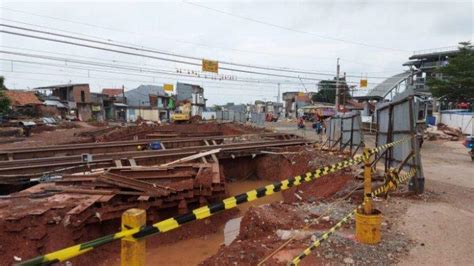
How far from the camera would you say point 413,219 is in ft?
22.4

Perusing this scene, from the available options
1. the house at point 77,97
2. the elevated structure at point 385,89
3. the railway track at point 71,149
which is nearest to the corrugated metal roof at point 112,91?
the house at point 77,97

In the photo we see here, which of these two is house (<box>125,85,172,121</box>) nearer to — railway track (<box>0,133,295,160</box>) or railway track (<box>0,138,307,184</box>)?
railway track (<box>0,133,295,160</box>)

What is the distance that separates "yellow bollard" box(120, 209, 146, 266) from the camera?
2.26 meters

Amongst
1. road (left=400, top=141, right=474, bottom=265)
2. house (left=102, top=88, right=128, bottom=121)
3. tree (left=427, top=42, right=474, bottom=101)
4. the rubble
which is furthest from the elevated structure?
road (left=400, top=141, right=474, bottom=265)

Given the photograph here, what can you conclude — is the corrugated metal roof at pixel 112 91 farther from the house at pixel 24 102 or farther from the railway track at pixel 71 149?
the railway track at pixel 71 149

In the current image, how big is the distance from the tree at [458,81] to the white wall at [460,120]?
3.40m

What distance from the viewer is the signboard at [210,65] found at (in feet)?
83.1

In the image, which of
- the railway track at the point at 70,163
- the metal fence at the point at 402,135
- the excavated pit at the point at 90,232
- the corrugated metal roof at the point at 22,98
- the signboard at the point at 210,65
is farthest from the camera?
the corrugated metal roof at the point at 22,98

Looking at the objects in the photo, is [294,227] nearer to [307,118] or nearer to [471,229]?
[471,229]

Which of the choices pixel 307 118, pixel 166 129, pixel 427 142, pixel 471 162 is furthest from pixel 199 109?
pixel 471 162

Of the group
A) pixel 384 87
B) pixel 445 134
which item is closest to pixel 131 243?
pixel 445 134

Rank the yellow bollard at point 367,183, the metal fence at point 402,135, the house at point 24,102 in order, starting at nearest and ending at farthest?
the yellow bollard at point 367,183
the metal fence at point 402,135
the house at point 24,102

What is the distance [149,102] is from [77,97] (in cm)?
1807

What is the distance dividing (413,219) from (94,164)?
1120 cm
